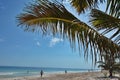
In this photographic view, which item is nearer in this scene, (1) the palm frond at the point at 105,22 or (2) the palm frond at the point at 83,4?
(1) the palm frond at the point at 105,22

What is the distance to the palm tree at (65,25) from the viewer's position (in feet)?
11.4

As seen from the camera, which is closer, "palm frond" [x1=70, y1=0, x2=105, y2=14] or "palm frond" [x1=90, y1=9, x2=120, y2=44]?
"palm frond" [x1=90, y1=9, x2=120, y2=44]

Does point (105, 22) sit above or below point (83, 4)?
below

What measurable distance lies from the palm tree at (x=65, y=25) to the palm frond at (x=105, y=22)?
117mm

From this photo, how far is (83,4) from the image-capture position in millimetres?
3828

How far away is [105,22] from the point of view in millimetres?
3570

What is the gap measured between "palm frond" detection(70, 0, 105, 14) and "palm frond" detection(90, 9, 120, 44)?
0.34ft

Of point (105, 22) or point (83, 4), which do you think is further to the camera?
point (83, 4)

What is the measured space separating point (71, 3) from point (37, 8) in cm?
73

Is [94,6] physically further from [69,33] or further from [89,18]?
[69,33]

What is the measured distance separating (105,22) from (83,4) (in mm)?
480

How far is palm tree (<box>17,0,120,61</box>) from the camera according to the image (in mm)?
3461

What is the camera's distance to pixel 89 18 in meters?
3.80

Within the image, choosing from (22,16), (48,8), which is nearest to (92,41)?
(48,8)
